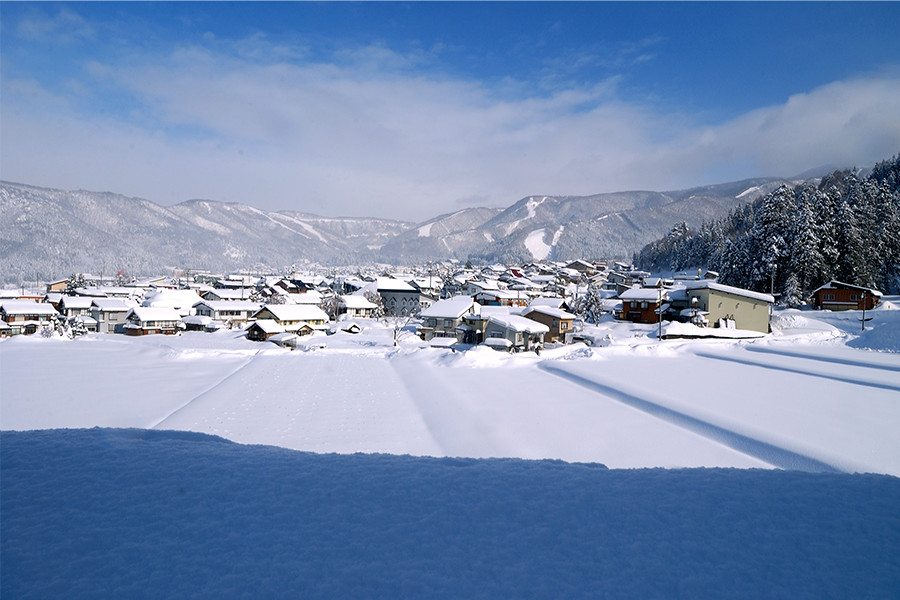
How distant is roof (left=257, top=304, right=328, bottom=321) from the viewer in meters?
33.3

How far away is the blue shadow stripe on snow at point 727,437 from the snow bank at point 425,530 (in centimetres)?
325

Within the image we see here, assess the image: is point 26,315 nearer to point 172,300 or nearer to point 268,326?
point 172,300

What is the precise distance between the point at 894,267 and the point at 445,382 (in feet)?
135

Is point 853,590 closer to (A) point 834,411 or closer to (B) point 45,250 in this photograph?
A: (A) point 834,411

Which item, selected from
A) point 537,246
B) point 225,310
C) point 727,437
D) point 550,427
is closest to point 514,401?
point 550,427

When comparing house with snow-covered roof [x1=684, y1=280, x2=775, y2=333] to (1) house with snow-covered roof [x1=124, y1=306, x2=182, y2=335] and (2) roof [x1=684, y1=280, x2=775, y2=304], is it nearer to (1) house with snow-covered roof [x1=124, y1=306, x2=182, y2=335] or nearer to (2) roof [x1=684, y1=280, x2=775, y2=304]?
(2) roof [x1=684, y1=280, x2=775, y2=304]

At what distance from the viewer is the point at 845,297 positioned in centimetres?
3042

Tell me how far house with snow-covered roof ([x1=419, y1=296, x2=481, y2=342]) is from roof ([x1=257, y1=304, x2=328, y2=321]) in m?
9.81

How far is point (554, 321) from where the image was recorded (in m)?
29.1

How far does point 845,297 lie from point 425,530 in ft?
126

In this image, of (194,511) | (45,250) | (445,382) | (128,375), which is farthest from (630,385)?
(45,250)

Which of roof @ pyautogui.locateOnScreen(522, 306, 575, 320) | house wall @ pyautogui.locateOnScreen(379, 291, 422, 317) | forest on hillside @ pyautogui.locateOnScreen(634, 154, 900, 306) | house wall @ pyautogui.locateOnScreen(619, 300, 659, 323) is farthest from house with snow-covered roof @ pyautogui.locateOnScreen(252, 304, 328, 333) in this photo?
forest on hillside @ pyautogui.locateOnScreen(634, 154, 900, 306)

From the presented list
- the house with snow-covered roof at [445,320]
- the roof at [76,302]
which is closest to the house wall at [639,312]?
the house with snow-covered roof at [445,320]

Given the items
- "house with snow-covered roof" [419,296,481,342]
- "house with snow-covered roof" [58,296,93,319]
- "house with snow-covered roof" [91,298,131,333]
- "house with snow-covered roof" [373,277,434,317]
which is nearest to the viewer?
"house with snow-covered roof" [419,296,481,342]
